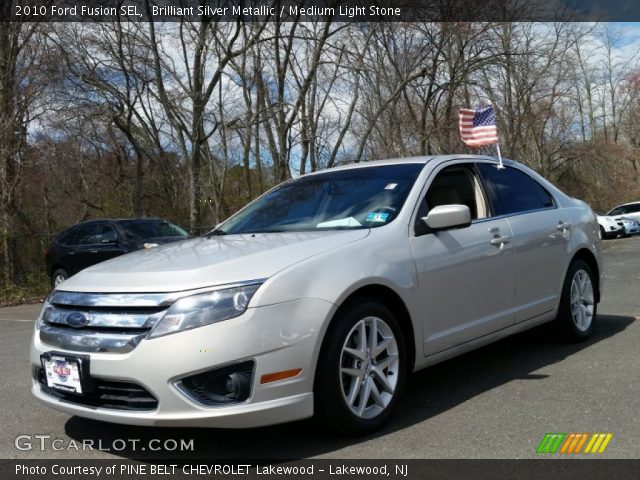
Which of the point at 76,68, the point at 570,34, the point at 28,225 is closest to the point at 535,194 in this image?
the point at 28,225

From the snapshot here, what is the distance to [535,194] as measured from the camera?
555 cm

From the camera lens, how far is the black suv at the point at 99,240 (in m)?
13.3

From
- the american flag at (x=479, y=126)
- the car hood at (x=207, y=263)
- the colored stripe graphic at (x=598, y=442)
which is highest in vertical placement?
the american flag at (x=479, y=126)

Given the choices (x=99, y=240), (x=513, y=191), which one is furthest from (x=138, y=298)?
A: (x=99, y=240)

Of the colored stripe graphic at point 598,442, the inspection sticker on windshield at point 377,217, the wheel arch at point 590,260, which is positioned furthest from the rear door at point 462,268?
the wheel arch at point 590,260

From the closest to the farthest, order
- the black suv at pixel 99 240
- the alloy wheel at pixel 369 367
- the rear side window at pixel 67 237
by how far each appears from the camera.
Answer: the alloy wheel at pixel 369 367 < the black suv at pixel 99 240 < the rear side window at pixel 67 237

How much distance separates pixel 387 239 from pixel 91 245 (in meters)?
11.0

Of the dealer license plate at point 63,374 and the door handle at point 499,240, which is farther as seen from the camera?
the door handle at point 499,240

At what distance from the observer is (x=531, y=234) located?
16.6 feet

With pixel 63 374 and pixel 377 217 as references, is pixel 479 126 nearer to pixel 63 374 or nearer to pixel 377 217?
pixel 377 217

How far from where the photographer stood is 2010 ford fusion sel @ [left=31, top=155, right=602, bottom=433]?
3195mm

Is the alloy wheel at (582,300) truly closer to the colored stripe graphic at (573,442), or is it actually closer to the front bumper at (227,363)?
the colored stripe graphic at (573,442)

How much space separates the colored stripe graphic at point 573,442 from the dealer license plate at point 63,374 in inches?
94.8

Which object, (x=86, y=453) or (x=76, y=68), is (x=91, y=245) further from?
(x=86, y=453)
